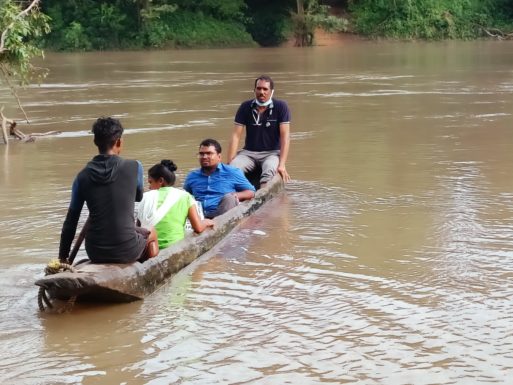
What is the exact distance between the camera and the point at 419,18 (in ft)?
162

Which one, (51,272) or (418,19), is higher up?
(418,19)

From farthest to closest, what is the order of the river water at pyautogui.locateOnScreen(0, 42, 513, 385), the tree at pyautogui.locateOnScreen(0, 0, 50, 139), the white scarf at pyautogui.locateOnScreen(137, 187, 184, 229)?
1. the tree at pyautogui.locateOnScreen(0, 0, 50, 139)
2. the white scarf at pyautogui.locateOnScreen(137, 187, 184, 229)
3. the river water at pyautogui.locateOnScreen(0, 42, 513, 385)

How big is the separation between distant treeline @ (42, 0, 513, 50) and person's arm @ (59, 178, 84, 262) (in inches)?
1599

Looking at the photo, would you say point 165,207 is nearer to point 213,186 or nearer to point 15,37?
point 213,186

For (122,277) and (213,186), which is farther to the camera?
(213,186)

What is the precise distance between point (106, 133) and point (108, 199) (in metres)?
0.42

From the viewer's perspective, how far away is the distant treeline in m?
46.1

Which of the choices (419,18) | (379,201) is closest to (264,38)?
(419,18)

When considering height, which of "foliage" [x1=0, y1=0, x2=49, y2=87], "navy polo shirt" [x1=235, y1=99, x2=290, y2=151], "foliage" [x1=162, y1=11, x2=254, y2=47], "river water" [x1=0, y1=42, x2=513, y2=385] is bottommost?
"river water" [x1=0, y1=42, x2=513, y2=385]

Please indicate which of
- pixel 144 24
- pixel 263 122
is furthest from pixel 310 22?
pixel 263 122

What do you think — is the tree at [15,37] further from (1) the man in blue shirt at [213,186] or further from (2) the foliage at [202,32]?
(2) the foliage at [202,32]

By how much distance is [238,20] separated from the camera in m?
50.0

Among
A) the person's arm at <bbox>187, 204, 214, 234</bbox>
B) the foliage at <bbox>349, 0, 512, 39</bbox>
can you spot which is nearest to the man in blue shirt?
the person's arm at <bbox>187, 204, 214, 234</bbox>

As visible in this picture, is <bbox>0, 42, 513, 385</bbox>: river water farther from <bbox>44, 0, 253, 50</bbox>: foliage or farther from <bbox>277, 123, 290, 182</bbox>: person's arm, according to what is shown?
<bbox>44, 0, 253, 50</bbox>: foliage
